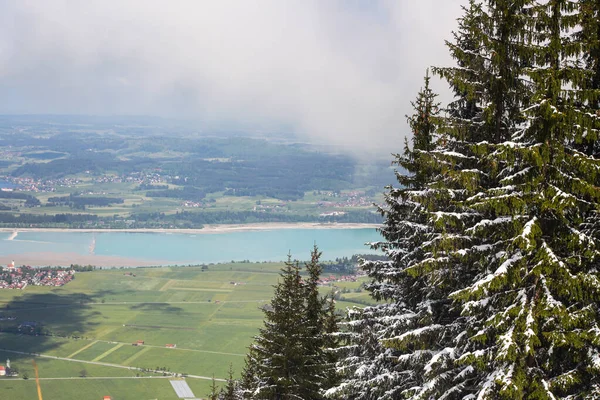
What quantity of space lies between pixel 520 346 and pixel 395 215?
15.3ft

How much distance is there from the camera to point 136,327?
98.5 m

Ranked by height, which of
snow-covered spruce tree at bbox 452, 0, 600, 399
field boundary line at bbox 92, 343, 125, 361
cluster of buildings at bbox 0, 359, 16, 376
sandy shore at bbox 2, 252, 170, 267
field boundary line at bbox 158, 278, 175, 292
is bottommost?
cluster of buildings at bbox 0, 359, 16, 376

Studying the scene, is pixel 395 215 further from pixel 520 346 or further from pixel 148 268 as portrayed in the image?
pixel 148 268

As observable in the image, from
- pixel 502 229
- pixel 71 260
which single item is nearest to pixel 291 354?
pixel 502 229

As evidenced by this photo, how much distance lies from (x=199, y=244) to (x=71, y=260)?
42.5 meters

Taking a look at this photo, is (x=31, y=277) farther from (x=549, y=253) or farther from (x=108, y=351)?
(x=549, y=253)

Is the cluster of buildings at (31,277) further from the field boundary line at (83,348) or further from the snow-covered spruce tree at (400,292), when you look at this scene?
the snow-covered spruce tree at (400,292)

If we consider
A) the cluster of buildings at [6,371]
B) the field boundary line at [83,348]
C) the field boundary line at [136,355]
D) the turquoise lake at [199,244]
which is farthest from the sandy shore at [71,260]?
the cluster of buildings at [6,371]

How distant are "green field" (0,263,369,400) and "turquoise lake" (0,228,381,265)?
18.2m

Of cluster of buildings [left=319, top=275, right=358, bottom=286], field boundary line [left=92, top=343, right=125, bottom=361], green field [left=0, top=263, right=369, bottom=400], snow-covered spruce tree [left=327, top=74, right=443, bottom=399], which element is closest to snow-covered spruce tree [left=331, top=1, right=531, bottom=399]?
snow-covered spruce tree [left=327, top=74, right=443, bottom=399]

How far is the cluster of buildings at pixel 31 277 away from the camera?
4759 inches

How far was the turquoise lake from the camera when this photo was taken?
155 metres

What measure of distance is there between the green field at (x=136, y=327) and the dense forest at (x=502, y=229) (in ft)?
190

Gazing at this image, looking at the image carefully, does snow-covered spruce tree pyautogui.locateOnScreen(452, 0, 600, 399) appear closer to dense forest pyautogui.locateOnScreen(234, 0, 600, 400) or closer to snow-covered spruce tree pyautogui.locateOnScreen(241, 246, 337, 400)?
dense forest pyautogui.locateOnScreen(234, 0, 600, 400)
